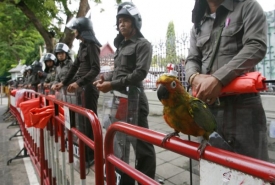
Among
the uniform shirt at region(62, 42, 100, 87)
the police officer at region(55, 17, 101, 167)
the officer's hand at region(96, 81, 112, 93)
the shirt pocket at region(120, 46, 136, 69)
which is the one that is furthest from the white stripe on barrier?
the shirt pocket at region(120, 46, 136, 69)

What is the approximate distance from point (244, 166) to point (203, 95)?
0.69 meters

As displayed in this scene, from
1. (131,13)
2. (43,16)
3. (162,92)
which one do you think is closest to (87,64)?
(131,13)

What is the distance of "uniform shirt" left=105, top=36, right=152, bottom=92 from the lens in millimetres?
2373

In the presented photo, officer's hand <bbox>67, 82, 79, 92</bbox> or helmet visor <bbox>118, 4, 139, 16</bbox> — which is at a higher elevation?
helmet visor <bbox>118, 4, 139, 16</bbox>

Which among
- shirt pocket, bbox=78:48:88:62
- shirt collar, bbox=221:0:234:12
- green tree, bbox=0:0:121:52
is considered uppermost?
green tree, bbox=0:0:121:52

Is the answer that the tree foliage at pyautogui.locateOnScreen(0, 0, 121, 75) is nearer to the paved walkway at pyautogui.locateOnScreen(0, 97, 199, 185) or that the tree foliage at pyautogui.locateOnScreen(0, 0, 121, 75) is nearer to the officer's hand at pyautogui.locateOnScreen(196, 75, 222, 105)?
the paved walkway at pyautogui.locateOnScreen(0, 97, 199, 185)

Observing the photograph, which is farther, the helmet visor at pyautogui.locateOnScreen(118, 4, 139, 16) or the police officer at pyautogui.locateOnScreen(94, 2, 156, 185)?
the helmet visor at pyautogui.locateOnScreen(118, 4, 139, 16)

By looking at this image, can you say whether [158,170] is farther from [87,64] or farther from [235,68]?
→ [235,68]

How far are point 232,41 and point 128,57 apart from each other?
1235 mm

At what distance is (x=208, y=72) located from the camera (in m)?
1.60

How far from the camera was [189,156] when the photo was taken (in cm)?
78

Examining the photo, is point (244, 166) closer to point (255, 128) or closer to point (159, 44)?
point (255, 128)

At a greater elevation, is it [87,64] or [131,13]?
[131,13]

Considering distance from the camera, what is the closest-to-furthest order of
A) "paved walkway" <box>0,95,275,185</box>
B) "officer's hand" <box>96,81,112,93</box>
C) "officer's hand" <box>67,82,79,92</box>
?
"officer's hand" <box>96,81,112,93</box> → "paved walkway" <box>0,95,275,185</box> → "officer's hand" <box>67,82,79,92</box>
